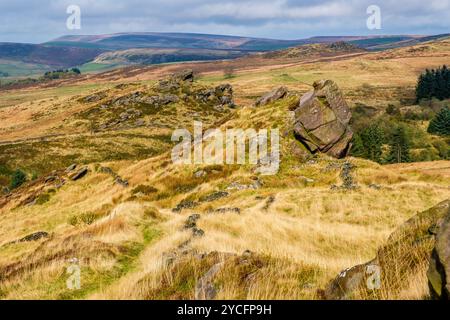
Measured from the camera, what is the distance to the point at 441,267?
21.1 ft

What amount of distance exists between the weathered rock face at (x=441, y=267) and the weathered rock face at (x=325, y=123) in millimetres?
33990

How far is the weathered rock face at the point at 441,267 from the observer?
6.23 metres

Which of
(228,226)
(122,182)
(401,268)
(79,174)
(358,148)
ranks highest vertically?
(401,268)

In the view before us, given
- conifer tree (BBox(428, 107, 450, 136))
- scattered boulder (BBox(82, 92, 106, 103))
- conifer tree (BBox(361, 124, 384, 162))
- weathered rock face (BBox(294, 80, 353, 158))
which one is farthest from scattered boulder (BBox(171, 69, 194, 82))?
weathered rock face (BBox(294, 80, 353, 158))

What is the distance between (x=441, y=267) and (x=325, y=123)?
118ft

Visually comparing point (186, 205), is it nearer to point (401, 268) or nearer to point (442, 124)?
point (401, 268)

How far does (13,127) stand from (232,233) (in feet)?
490

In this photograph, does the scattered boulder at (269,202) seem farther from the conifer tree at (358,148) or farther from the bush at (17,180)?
the conifer tree at (358,148)

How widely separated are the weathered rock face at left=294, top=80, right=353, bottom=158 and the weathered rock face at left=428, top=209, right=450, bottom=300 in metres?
34.0

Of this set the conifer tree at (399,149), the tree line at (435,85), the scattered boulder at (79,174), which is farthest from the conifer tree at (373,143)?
the tree line at (435,85)

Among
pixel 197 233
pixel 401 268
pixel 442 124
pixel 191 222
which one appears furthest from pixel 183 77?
pixel 401 268

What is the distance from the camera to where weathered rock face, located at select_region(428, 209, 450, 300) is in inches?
245
